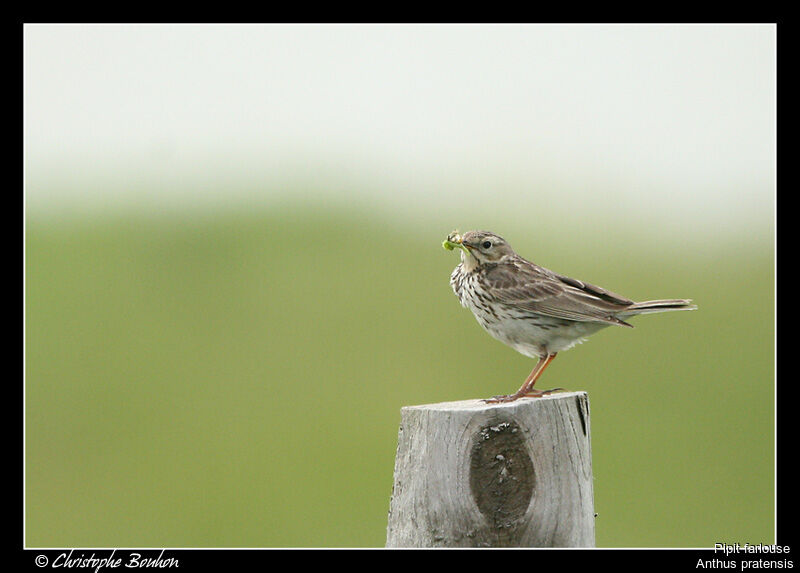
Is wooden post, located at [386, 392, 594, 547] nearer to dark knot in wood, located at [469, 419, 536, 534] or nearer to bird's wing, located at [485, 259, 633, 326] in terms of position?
dark knot in wood, located at [469, 419, 536, 534]

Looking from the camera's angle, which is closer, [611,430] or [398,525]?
[398,525]

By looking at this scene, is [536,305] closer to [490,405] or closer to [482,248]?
[482,248]

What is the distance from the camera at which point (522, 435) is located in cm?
536

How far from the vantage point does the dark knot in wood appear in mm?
5305

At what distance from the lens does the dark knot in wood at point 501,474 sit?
5.30m

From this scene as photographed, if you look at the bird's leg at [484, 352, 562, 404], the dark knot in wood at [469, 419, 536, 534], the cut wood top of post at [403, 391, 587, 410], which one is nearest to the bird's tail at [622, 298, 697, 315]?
the bird's leg at [484, 352, 562, 404]

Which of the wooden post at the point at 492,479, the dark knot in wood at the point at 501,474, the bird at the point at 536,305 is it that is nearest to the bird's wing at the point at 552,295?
the bird at the point at 536,305

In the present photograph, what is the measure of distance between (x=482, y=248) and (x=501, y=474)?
2846mm

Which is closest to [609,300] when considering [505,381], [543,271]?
[543,271]

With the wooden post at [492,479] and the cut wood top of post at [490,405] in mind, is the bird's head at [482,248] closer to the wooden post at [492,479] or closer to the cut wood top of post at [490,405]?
the cut wood top of post at [490,405]

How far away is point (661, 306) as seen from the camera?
724 cm

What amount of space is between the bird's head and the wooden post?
254 cm

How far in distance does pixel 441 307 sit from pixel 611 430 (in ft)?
9.48

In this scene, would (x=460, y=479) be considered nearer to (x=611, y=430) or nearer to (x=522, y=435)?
(x=522, y=435)
